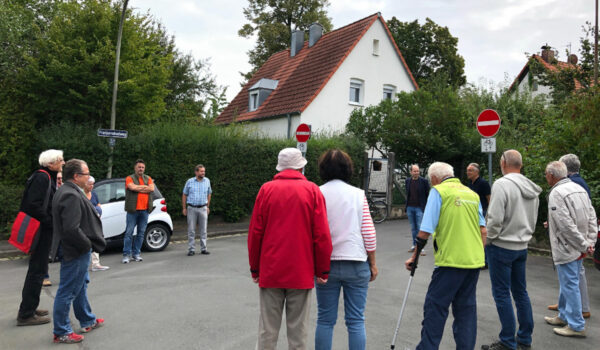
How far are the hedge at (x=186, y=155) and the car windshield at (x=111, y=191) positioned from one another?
9.78ft

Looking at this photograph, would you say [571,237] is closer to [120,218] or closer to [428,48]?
[120,218]

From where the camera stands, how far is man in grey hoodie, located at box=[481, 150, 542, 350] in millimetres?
4703

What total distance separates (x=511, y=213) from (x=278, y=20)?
31.0 metres

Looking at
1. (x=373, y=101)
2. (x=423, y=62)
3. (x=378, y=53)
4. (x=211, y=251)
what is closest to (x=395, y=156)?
(x=373, y=101)

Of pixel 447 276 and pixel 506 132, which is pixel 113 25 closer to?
pixel 447 276

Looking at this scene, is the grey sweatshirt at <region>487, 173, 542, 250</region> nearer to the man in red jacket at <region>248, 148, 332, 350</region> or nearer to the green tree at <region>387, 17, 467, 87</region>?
the man in red jacket at <region>248, 148, 332, 350</region>

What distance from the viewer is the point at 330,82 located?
23078 mm

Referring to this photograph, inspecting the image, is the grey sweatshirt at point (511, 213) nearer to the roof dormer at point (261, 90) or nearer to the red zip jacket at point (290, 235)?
the red zip jacket at point (290, 235)

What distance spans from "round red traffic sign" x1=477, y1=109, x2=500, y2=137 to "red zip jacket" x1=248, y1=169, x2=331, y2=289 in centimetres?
645

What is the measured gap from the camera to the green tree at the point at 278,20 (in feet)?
106

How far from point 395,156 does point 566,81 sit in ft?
31.5

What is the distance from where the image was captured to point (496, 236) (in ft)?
15.7

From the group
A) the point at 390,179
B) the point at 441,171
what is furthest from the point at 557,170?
the point at 390,179

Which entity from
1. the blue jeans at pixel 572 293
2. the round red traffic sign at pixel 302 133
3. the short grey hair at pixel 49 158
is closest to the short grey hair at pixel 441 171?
the blue jeans at pixel 572 293
